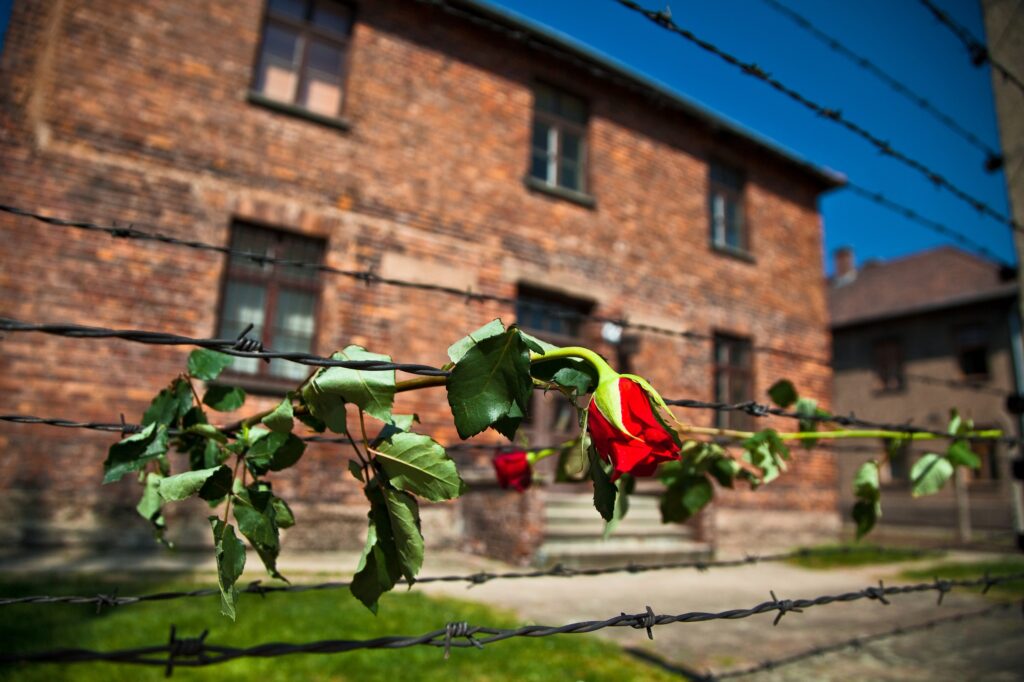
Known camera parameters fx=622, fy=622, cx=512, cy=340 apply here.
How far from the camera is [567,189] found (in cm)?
955

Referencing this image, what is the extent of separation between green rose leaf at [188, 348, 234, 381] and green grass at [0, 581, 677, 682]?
1.73 m

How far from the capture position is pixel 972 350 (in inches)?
776

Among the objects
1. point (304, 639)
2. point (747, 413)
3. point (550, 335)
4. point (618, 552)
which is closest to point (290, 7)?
point (550, 335)

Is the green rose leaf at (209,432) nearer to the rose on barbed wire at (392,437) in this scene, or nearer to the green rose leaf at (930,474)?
the rose on barbed wire at (392,437)

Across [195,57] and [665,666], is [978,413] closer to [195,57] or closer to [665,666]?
[665,666]

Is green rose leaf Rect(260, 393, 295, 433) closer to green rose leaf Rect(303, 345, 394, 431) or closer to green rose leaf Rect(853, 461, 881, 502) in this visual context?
green rose leaf Rect(303, 345, 394, 431)

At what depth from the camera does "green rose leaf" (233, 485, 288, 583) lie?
3.41 feet

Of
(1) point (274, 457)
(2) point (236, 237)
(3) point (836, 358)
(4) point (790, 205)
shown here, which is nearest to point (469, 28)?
(2) point (236, 237)

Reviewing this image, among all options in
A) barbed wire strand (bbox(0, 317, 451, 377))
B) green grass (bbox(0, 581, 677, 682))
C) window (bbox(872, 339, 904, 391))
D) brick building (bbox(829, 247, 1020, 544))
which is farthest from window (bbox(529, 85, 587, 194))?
window (bbox(872, 339, 904, 391))

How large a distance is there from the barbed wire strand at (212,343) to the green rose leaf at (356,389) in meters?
0.02

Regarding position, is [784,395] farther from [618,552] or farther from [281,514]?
[618,552]

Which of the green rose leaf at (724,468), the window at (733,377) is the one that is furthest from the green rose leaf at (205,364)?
the window at (733,377)

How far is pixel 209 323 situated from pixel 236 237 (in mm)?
1101

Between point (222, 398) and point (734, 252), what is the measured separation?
35.8 feet
